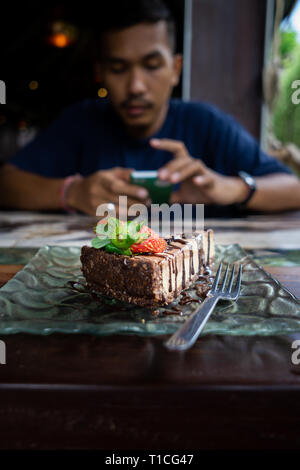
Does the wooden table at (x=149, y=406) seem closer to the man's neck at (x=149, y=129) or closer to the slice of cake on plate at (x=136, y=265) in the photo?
the slice of cake on plate at (x=136, y=265)

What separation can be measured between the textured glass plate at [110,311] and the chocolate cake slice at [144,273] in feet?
0.12

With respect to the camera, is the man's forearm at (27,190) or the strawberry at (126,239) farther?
the man's forearm at (27,190)

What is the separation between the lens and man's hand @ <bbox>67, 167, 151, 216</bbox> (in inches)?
78.0

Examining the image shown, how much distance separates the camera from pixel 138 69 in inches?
93.3

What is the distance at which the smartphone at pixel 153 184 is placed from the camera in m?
2.03

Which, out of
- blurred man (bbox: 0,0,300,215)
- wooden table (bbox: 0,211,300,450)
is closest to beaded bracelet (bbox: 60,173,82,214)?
blurred man (bbox: 0,0,300,215)

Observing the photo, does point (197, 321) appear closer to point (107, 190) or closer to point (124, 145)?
point (107, 190)

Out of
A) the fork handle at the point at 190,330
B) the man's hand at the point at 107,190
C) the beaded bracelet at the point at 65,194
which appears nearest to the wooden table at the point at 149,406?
the fork handle at the point at 190,330

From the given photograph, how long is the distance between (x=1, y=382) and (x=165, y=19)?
8.44 feet

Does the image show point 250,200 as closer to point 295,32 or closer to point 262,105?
point 262,105

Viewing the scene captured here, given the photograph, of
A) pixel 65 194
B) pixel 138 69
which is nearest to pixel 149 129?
pixel 138 69

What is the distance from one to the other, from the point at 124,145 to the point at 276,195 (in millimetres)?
1180

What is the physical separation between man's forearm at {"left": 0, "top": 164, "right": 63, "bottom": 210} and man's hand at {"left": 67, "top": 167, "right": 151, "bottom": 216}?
0.24 m

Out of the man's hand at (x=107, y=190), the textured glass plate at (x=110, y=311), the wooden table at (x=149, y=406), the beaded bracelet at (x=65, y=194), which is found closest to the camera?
the wooden table at (x=149, y=406)
